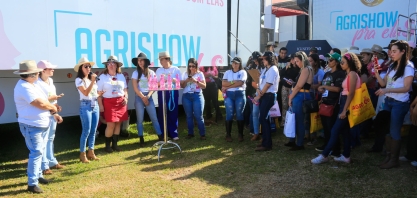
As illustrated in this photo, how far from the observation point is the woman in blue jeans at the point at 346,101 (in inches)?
189

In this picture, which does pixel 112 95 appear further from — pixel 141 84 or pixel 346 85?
pixel 346 85

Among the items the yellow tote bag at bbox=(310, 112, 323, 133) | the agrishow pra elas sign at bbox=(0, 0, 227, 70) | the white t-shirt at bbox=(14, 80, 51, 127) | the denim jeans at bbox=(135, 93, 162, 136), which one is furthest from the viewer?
the denim jeans at bbox=(135, 93, 162, 136)

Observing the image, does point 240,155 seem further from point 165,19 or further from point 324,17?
point 324,17

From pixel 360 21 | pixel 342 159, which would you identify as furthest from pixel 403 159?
pixel 360 21

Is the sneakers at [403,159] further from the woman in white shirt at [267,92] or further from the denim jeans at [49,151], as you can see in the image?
the denim jeans at [49,151]

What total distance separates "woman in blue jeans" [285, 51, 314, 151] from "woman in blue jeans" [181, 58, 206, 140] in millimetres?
1694

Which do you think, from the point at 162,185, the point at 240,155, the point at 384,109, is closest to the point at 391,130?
the point at 384,109

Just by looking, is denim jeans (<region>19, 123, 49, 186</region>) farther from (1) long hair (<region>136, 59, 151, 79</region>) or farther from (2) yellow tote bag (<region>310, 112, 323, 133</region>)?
(2) yellow tote bag (<region>310, 112, 323, 133</region>)

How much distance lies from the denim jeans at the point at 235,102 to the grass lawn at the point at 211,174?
54 centimetres

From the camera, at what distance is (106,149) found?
6.07 metres

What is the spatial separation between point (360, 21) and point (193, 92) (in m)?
4.50

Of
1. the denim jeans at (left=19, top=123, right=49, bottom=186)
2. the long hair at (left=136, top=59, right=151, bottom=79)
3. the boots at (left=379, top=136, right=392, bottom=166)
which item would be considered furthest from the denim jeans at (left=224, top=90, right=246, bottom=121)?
the denim jeans at (left=19, top=123, right=49, bottom=186)

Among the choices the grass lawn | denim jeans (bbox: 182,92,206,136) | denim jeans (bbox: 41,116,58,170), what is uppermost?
denim jeans (bbox: 182,92,206,136)

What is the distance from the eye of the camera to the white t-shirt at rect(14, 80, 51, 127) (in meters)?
4.03
